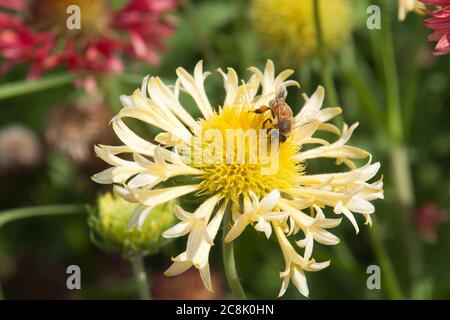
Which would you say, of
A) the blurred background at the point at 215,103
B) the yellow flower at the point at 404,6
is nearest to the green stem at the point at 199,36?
the blurred background at the point at 215,103

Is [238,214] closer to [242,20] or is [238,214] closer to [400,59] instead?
[242,20]

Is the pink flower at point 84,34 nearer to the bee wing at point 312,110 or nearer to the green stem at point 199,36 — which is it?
the green stem at point 199,36

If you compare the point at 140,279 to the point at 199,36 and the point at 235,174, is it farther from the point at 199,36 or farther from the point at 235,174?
the point at 199,36

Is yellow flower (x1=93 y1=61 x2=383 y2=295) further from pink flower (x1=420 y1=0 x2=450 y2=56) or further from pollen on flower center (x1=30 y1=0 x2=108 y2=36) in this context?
pollen on flower center (x1=30 y1=0 x2=108 y2=36)

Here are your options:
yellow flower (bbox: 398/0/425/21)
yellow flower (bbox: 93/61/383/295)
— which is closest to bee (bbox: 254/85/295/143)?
yellow flower (bbox: 93/61/383/295)

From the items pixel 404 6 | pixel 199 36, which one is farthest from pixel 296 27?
pixel 404 6

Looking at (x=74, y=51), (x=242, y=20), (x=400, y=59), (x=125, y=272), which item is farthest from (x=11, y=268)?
(x=400, y=59)
